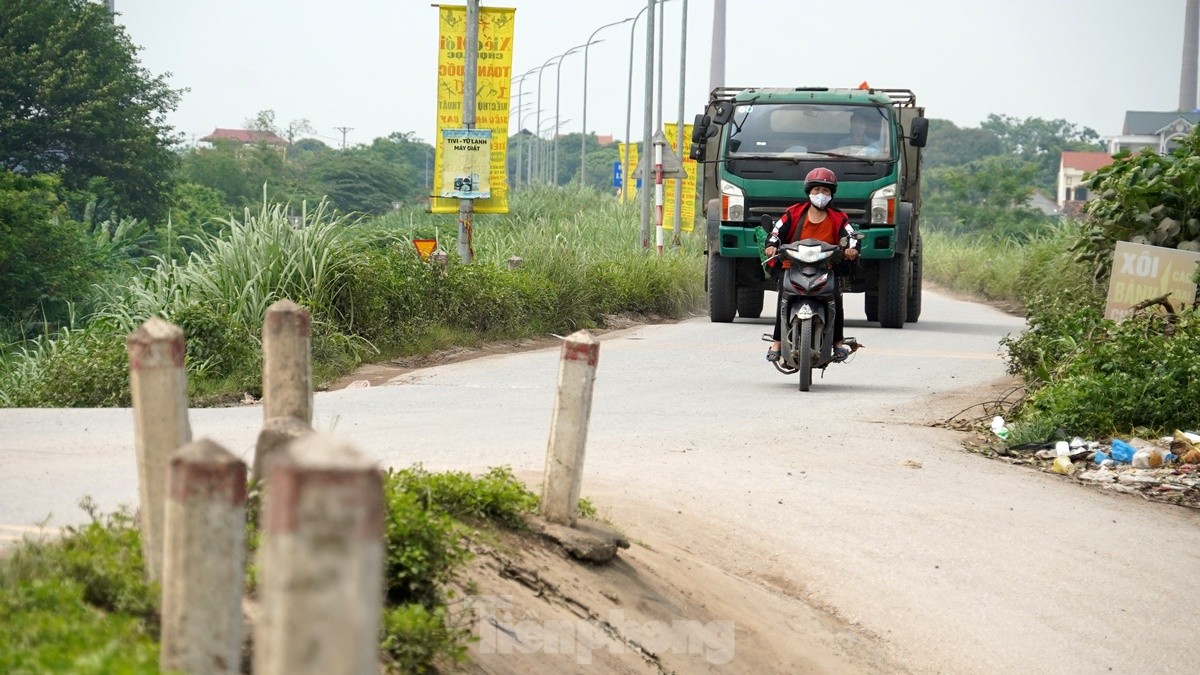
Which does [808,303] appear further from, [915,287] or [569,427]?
[915,287]

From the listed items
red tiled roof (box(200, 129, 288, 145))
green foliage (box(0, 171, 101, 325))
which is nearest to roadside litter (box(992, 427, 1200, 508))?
green foliage (box(0, 171, 101, 325))

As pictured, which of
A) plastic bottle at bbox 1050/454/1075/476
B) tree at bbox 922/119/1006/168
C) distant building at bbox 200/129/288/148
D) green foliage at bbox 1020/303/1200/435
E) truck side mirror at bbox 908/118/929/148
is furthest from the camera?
tree at bbox 922/119/1006/168

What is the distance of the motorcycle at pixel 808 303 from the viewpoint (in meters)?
12.8

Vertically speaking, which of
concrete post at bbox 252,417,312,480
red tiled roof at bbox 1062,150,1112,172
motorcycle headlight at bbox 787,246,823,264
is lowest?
concrete post at bbox 252,417,312,480

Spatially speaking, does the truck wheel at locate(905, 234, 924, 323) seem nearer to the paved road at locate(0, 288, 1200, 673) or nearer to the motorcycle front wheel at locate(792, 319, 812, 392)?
the motorcycle front wheel at locate(792, 319, 812, 392)

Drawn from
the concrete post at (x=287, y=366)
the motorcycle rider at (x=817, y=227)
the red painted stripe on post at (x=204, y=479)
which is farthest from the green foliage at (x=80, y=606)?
the motorcycle rider at (x=817, y=227)

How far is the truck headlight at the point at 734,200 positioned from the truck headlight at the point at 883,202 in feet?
5.30

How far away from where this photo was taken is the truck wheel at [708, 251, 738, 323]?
68.7 feet

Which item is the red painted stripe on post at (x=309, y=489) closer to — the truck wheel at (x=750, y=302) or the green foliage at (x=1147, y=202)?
the green foliage at (x=1147, y=202)

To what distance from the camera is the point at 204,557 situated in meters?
3.10

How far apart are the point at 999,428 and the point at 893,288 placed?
9.92 m

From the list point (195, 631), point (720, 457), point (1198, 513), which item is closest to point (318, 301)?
point (720, 457)

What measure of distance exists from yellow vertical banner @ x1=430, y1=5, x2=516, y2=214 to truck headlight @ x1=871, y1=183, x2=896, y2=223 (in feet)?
15.0

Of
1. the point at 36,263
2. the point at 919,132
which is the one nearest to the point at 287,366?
the point at 919,132
